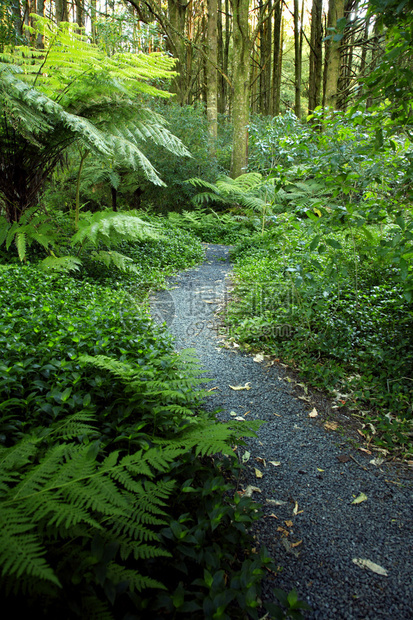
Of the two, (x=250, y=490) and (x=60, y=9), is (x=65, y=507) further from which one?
(x=60, y=9)

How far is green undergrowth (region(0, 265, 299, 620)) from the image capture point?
1128 mm

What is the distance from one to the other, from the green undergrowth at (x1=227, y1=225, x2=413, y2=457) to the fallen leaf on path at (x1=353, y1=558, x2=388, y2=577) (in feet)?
3.20

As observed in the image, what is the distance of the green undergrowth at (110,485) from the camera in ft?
3.70

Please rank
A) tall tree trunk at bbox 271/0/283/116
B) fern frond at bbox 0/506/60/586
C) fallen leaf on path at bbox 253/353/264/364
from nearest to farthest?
fern frond at bbox 0/506/60/586
fallen leaf on path at bbox 253/353/264/364
tall tree trunk at bbox 271/0/283/116

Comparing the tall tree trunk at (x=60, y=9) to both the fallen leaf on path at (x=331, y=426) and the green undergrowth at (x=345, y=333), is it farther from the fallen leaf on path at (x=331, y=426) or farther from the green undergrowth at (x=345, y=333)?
the fallen leaf on path at (x=331, y=426)

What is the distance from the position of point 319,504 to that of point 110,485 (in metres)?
1.38

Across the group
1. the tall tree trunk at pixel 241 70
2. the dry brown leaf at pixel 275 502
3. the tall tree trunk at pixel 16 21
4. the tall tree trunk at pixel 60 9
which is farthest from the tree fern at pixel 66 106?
the tall tree trunk at pixel 60 9

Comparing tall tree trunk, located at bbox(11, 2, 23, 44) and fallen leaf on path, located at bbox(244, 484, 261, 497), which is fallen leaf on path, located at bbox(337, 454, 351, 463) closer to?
fallen leaf on path, located at bbox(244, 484, 261, 497)

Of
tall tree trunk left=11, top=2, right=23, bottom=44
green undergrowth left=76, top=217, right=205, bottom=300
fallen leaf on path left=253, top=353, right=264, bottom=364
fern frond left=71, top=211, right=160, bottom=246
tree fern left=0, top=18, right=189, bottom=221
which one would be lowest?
fallen leaf on path left=253, top=353, right=264, bottom=364

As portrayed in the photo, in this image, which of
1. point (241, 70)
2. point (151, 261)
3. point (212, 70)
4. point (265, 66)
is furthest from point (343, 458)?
point (265, 66)

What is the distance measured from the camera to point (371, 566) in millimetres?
1721

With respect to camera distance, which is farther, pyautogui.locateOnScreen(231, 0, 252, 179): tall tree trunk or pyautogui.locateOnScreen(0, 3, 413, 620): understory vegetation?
pyautogui.locateOnScreen(231, 0, 252, 179): tall tree trunk

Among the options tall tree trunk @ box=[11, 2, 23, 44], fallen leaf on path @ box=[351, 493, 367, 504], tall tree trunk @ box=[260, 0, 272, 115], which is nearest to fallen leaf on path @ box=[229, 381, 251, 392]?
fallen leaf on path @ box=[351, 493, 367, 504]

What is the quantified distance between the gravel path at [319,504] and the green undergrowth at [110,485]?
0.78ft
